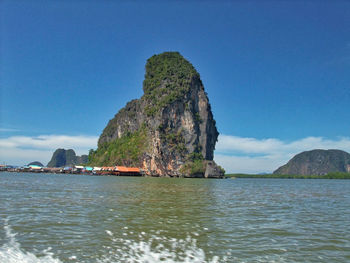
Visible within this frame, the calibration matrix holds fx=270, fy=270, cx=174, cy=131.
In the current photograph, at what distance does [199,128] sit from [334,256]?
132558mm

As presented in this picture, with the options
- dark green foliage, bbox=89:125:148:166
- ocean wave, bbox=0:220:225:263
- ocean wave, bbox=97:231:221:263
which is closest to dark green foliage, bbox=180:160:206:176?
dark green foliage, bbox=89:125:148:166

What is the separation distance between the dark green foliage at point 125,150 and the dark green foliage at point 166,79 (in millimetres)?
16883

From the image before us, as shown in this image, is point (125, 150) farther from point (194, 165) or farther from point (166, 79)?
point (166, 79)

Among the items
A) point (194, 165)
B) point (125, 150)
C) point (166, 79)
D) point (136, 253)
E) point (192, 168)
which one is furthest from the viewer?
point (125, 150)

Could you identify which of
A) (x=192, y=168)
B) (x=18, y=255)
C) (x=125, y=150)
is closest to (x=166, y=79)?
(x=125, y=150)

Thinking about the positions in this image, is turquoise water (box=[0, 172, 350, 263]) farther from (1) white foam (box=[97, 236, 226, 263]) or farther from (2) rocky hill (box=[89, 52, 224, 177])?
(2) rocky hill (box=[89, 52, 224, 177])

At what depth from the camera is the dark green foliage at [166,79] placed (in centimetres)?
13850

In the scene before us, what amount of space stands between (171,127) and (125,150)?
34.2 m

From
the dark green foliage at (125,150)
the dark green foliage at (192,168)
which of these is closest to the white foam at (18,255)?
the dark green foliage at (192,168)

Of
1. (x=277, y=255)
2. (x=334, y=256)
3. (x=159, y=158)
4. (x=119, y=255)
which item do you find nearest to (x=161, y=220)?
(x=119, y=255)

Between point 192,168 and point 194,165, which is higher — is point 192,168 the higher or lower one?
the lower one

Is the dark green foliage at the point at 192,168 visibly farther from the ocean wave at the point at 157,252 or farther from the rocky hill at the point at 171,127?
the ocean wave at the point at 157,252

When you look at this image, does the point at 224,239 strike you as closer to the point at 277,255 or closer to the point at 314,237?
the point at 277,255

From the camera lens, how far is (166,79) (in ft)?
491
